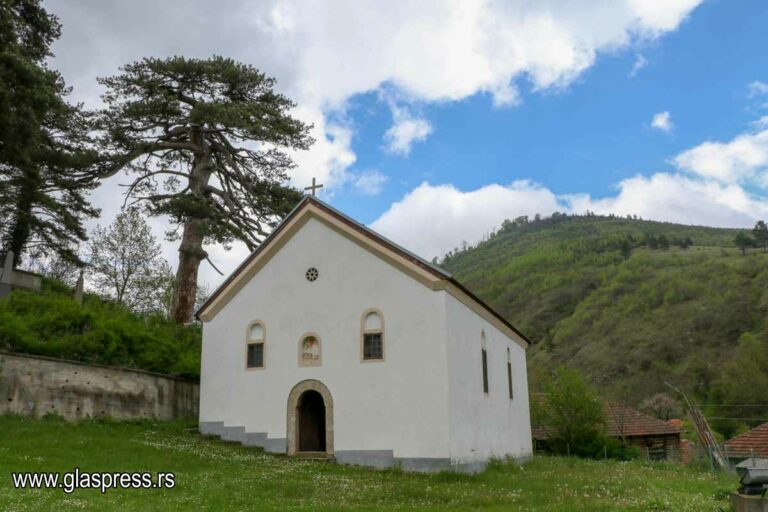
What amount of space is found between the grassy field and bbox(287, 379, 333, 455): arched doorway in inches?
49.4

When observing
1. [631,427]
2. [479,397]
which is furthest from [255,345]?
[631,427]

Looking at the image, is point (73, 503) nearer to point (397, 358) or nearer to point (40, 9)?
Result: point (397, 358)

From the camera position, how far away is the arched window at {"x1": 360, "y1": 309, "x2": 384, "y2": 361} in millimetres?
19922

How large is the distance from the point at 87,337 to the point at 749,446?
94.6ft

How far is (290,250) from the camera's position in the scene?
72.3 ft

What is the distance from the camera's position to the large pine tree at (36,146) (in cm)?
2002

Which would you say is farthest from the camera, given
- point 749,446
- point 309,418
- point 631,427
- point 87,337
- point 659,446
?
point 631,427

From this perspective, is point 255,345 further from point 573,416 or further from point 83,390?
point 573,416

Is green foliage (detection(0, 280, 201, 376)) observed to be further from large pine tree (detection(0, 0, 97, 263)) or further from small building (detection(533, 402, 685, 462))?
small building (detection(533, 402, 685, 462))

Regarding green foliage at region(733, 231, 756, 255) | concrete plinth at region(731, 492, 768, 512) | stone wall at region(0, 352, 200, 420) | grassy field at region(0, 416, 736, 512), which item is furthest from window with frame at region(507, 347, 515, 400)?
green foliage at region(733, 231, 756, 255)

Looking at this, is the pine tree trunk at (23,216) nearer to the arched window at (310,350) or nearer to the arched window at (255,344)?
the arched window at (255,344)

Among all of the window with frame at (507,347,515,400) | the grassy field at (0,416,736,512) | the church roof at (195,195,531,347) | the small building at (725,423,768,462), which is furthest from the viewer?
the small building at (725,423,768,462)

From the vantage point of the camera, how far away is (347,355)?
20203mm

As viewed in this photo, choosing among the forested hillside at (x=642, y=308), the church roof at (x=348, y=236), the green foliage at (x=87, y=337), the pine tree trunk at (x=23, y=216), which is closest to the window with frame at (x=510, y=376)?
the church roof at (x=348, y=236)
